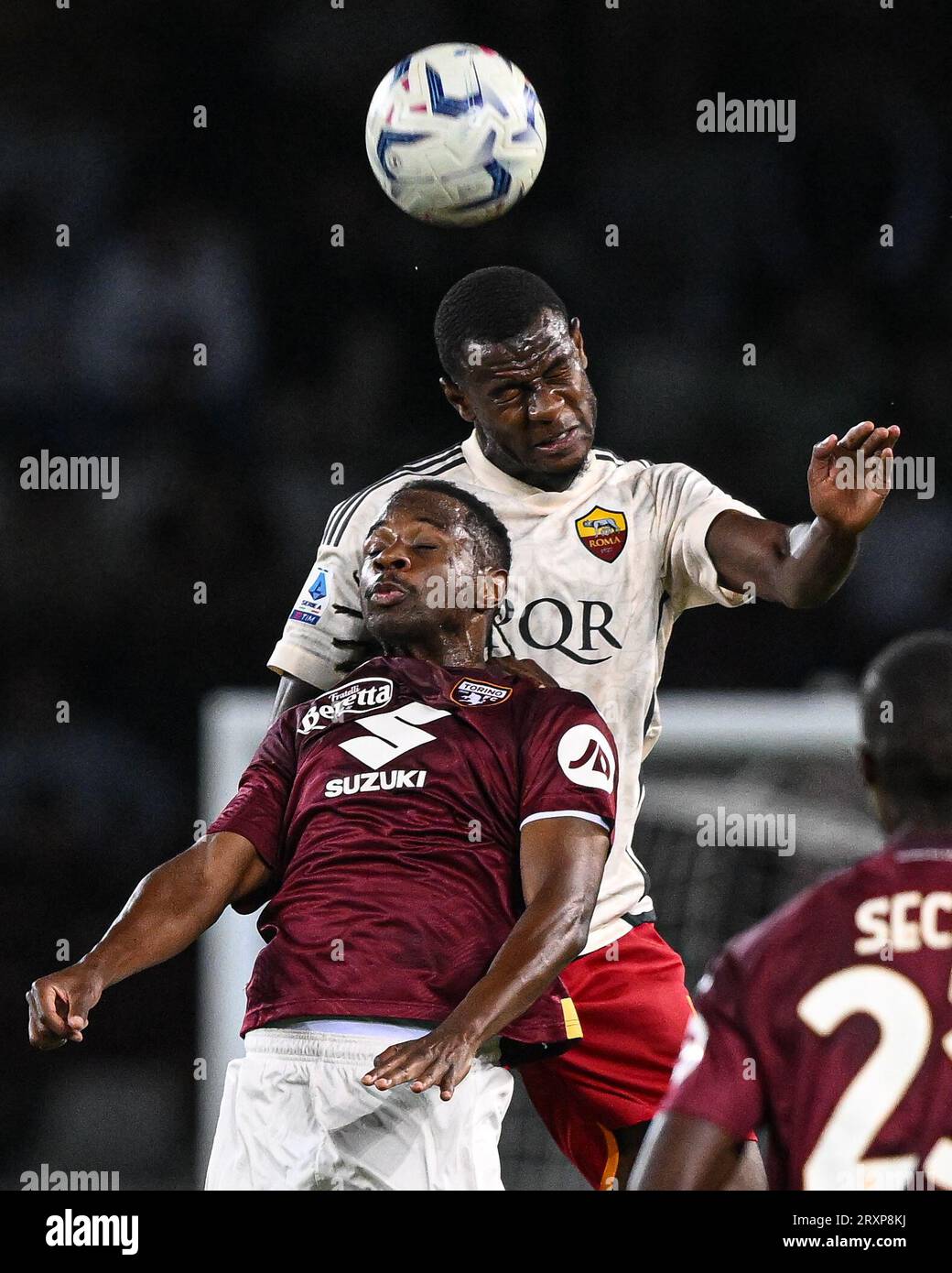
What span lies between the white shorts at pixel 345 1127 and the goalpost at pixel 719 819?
2.37 metres

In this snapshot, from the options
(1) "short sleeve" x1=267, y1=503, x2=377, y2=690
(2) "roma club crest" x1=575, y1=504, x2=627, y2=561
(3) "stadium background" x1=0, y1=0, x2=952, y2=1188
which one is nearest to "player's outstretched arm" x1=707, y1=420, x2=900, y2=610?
(2) "roma club crest" x1=575, y1=504, x2=627, y2=561

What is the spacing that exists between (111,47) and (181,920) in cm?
541

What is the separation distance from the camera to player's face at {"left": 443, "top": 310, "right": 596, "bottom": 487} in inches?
157

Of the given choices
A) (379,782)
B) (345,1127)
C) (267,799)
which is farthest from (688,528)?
(345,1127)

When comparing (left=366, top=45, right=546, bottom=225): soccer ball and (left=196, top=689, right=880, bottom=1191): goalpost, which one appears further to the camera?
(left=196, top=689, right=880, bottom=1191): goalpost

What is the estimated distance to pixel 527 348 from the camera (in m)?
4.00

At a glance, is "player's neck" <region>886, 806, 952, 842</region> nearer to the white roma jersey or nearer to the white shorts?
the white shorts

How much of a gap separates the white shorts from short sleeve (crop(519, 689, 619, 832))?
0.46 metres

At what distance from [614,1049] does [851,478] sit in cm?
124

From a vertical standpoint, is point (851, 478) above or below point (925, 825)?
above

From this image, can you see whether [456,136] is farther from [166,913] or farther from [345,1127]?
[345,1127]

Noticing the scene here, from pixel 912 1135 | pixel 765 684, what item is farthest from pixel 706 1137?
pixel 765 684

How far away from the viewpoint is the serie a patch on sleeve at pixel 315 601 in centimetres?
402

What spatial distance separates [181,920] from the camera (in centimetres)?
343
